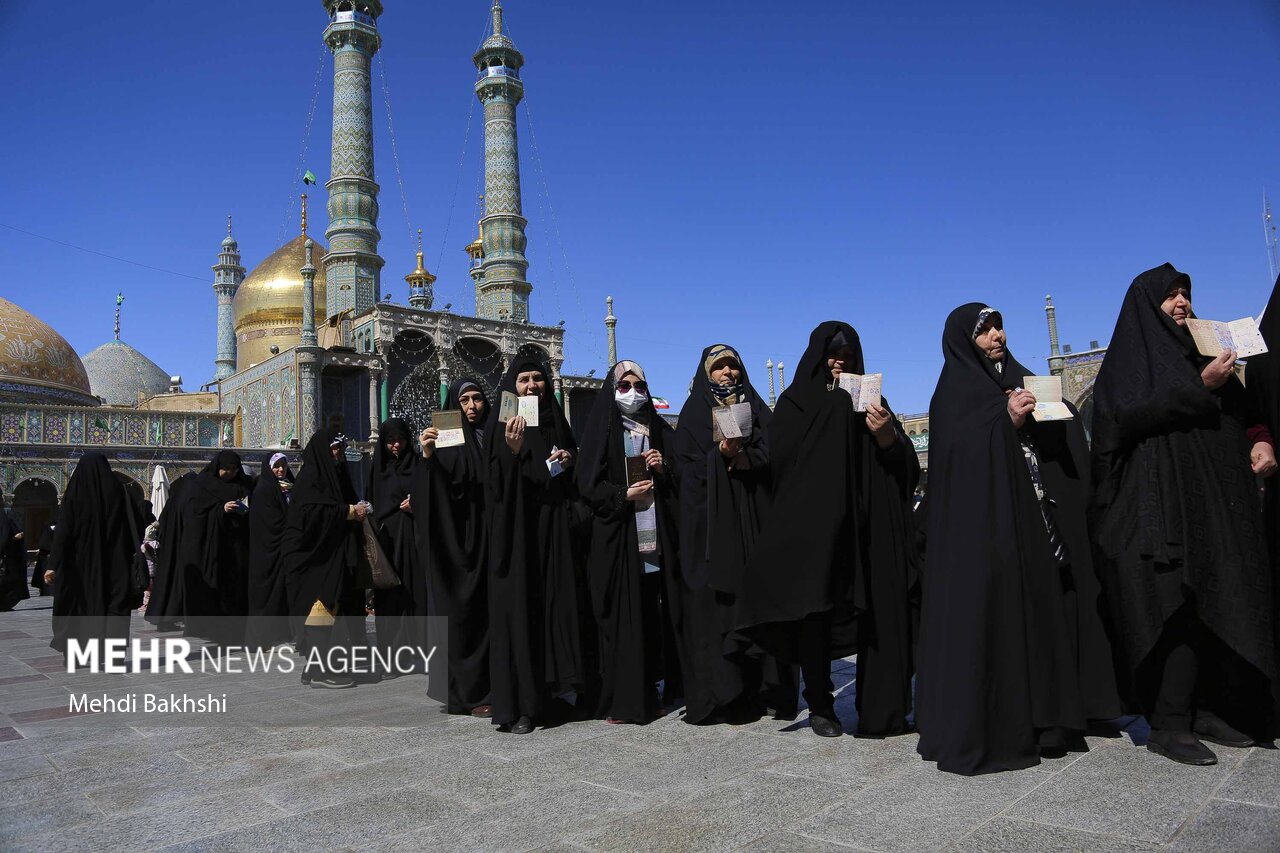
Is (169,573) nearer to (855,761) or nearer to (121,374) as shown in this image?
(855,761)

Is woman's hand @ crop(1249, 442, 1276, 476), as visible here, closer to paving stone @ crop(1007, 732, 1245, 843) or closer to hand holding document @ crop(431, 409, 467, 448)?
paving stone @ crop(1007, 732, 1245, 843)

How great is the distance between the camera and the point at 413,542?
20.0 ft

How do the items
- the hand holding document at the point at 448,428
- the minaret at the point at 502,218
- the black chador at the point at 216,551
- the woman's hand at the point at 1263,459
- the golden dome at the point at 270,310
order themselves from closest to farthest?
the woman's hand at the point at 1263,459, the hand holding document at the point at 448,428, the black chador at the point at 216,551, the minaret at the point at 502,218, the golden dome at the point at 270,310

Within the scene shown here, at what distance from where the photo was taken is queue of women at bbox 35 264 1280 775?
2.91 meters

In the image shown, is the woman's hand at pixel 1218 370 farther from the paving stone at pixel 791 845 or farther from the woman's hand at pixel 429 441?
the woman's hand at pixel 429 441

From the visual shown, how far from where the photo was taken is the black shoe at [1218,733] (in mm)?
2908

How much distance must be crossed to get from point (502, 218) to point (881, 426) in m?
28.3

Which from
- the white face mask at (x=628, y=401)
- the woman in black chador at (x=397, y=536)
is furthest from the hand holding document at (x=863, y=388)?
the woman in black chador at (x=397, y=536)

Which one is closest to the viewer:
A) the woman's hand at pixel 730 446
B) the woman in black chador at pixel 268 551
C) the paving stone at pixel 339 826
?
the paving stone at pixel 339 826

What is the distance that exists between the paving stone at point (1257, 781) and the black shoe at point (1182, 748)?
0.30 ft

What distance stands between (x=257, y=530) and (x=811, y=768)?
491 cm

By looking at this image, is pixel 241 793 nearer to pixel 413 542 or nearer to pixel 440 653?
pixel 440 653

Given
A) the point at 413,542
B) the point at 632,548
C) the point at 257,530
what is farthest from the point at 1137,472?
the point at 257,530

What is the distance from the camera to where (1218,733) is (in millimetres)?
2957
